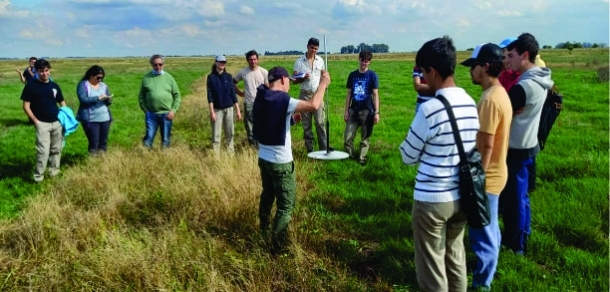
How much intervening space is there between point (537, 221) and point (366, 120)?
11.1ft

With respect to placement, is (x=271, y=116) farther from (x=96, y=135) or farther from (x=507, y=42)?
(x=96, y=135)

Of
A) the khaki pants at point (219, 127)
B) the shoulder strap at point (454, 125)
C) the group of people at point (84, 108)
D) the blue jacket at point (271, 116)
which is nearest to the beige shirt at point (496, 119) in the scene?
the shoulder strap at point (454, 125)

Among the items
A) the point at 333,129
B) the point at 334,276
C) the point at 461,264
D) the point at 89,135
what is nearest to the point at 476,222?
the point at 461,264

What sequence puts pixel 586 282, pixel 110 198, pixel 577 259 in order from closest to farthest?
pixel 586 282, pixel 577 259, pixel 110 198

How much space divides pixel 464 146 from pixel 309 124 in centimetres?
564

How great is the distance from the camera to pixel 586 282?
11.3 ft

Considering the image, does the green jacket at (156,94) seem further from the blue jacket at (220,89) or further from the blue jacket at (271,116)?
the blue jacket at (271,116)

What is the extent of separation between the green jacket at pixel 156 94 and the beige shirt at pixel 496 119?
6108mm

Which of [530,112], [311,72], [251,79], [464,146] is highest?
[311,72]

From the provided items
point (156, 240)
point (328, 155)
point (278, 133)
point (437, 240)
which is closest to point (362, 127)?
point (328, 155)

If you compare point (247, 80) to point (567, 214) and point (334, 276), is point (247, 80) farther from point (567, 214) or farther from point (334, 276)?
point (567, 214)

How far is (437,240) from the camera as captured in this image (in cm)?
263

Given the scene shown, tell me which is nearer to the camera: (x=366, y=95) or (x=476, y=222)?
(x=476, y=222)

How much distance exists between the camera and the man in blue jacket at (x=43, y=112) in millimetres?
A: 6613
